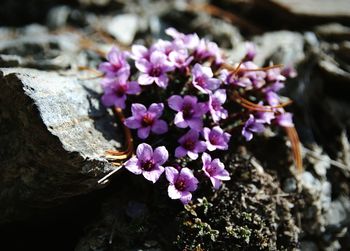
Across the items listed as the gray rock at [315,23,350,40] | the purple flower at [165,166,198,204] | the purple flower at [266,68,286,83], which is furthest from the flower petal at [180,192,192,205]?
the gray rock at [315,23,350,40]

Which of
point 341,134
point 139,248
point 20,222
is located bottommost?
point 20,222

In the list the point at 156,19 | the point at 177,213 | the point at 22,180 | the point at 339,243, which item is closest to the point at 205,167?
the point at 177,213

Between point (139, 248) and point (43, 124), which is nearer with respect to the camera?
point (43, 124)

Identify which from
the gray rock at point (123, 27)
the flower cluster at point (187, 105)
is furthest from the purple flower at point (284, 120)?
the gray rock at point (123, 27)

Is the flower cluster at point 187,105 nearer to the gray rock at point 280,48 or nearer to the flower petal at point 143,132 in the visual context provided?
the flower petal at point 143,132

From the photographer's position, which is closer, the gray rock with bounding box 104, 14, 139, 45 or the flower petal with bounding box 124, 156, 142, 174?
the flower petal with bounding box 124, 156, 142, 174

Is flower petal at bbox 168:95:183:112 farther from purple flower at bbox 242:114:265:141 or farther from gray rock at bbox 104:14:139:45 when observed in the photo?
gray rock at bbox 104:14:139:45

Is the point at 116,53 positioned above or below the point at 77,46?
above

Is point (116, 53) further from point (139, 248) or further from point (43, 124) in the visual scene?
point (139, 248)
